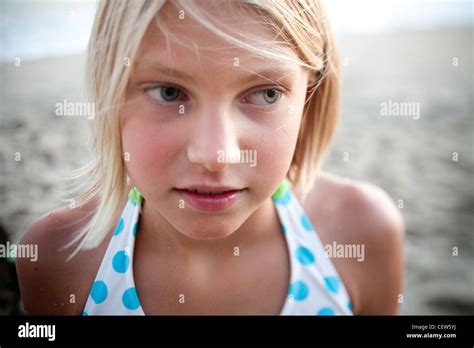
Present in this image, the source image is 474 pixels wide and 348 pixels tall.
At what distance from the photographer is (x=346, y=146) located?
6.13 feet

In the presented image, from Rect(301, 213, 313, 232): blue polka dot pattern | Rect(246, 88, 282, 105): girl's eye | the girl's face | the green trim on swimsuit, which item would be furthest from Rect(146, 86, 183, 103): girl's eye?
Rect(301, 213, 313, 232): blue polka dot pattern

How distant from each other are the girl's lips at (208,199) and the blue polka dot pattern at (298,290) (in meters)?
0.24

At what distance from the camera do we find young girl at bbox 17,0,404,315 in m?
0.68

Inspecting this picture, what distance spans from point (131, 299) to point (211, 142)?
370mm

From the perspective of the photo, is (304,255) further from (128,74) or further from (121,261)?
(128,74)

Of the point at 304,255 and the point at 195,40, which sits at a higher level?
the point at 195,40

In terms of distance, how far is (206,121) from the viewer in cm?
69

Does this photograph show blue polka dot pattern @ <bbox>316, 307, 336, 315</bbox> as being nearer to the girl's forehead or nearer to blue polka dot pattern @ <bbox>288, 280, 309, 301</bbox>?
blue polka dot pattern @ <bbox>288, 280, 309, 301</bbox>

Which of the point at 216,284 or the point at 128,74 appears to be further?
the point at 216,284

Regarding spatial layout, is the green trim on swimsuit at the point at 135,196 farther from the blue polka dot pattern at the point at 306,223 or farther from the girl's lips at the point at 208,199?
the blue polka dot pattern at the point at 306,223

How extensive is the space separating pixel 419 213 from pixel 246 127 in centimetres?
109

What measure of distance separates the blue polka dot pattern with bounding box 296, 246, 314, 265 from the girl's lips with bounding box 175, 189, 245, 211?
0.23 metres

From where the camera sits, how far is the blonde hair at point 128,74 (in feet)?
2.24

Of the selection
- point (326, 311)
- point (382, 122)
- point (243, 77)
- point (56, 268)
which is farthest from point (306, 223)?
point (382, 122)
